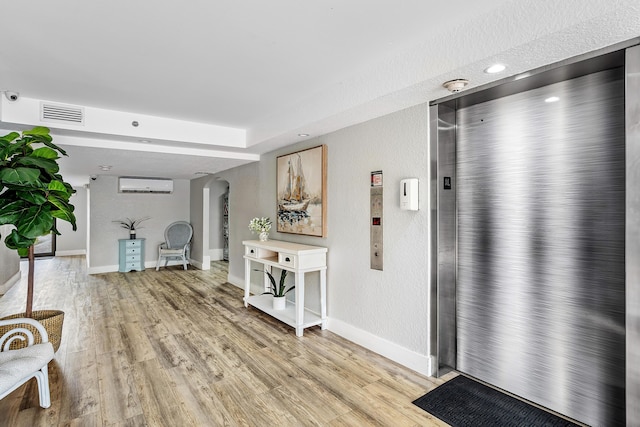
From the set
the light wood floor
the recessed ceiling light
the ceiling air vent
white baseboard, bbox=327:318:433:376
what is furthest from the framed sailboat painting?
the ceiling air vent

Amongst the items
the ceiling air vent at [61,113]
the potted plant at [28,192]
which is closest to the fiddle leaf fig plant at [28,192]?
the potted plant at [28,192]

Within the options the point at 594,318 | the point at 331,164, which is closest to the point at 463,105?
the point at 331,164

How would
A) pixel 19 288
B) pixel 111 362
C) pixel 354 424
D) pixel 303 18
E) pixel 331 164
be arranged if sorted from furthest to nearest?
pixel 19 288
pixel 331 164
pixel 111 362
pixel 354 424
pixel 303 18

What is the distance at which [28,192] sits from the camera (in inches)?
100.0

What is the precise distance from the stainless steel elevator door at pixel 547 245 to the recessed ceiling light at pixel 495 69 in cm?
45

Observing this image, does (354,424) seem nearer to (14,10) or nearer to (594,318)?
(594,318)

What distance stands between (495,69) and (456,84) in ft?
0.82

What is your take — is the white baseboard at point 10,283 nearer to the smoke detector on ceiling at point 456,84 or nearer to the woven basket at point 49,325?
the woven basket at point 49,325

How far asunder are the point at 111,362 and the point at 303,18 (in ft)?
10.3

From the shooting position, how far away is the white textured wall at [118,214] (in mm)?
7094

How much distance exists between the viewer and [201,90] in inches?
119

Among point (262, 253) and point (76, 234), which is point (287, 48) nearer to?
point (262, 253)

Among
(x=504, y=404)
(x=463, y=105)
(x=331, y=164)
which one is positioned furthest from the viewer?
(x=331, y=164)

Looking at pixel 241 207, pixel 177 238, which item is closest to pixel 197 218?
pixel 177 238
